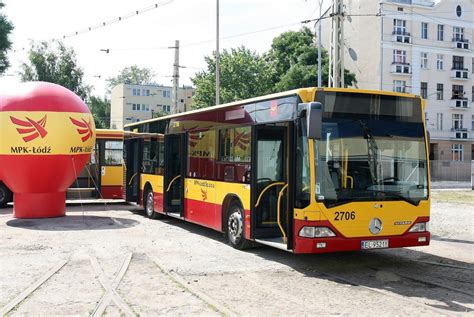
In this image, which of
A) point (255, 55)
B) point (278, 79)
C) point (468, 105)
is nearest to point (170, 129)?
point (278, 79)

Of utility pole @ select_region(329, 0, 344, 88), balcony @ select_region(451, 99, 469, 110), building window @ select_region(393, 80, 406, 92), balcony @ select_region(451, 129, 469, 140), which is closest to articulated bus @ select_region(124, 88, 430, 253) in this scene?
utility pole @ select_region(329, 0, 344, 88)

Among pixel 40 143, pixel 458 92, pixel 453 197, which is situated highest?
pixel 458 92

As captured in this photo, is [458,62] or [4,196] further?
[458,62]

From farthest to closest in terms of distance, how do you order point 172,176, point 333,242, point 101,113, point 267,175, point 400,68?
point 101,113 → point 400,68 → point 172,176 → point 267,175 → point 333,242

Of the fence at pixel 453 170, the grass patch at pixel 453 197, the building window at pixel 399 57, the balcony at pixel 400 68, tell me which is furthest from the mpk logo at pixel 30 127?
the building window at pixel 399 57

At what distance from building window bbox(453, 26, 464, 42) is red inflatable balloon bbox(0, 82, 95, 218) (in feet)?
152

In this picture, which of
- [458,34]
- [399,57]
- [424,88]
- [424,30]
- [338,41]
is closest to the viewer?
[338,41]

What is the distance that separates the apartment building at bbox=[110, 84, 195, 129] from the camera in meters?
89.0

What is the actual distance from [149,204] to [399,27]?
39.9 m

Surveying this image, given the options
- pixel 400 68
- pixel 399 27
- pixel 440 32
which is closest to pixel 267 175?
A: pixel 400 68

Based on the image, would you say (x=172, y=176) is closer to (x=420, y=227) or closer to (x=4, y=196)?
(x=420, y=227)

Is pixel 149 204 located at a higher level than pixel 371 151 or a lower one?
lower

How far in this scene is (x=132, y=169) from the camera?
18.3m

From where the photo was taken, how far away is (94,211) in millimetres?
18922
